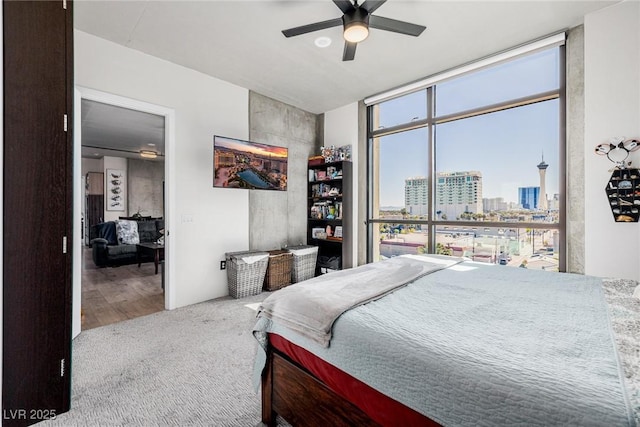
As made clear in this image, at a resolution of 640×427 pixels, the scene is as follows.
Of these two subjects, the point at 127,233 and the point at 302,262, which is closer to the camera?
the point at 302,262

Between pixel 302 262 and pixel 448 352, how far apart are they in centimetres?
355

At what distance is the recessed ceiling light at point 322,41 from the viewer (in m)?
2.85

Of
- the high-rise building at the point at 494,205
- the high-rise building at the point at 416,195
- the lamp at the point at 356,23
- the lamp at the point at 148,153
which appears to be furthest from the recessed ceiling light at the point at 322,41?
the lamp at the point at 148,153

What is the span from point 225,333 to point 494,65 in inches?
161

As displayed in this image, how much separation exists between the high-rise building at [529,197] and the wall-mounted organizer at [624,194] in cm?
61

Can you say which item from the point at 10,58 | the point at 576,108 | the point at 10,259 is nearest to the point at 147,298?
the point at 10,259

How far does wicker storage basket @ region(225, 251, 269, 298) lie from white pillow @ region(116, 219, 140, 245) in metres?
3.29

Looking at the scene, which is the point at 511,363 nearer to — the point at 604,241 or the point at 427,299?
the point at 427,299

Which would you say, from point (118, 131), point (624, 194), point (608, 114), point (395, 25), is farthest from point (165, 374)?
point (118, 131)

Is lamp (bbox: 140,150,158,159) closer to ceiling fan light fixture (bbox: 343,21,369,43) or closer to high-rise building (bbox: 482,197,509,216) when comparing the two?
ceiling fan light fixture (bbox: 343,21,369,43)

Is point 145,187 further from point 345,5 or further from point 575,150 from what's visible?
point 575,150

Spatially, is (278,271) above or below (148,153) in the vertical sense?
below

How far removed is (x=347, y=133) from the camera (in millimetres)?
4711

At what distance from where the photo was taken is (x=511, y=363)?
2.80 feet
